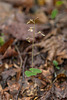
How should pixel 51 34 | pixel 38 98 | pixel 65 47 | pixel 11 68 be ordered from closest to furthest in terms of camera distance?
1. pixel 38 98
2. pixel 11 68
3. pixel 65 47
4. pixel 51 34

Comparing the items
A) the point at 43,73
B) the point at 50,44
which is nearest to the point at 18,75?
the point at 43,73

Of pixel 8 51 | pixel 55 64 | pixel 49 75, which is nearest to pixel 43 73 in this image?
pixel 49 75

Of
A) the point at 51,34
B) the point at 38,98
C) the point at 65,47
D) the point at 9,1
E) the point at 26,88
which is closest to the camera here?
the point at 38,98

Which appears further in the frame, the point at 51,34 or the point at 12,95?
the point at 51,34

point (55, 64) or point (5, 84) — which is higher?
point (55, 64)

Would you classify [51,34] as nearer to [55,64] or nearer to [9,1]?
[55,64]

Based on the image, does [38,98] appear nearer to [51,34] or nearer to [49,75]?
[49,75]

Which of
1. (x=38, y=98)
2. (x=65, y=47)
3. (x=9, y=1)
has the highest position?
(x=9, y=1)

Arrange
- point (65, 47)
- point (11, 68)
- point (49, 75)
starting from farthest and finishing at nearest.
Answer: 1. point (65, 47)
2. point (11, 68)
3. point (49, 75)

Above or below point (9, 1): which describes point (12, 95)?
below
